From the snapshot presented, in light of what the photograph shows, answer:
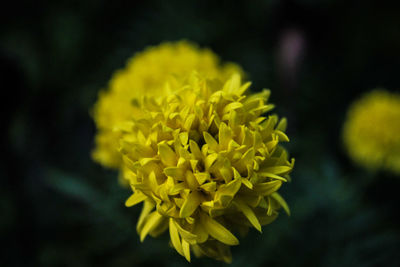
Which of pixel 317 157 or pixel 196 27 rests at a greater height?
pixel 196 27

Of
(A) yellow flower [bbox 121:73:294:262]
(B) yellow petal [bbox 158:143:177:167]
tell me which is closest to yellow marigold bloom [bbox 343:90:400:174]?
(A) yellow flower [bbox 121:73:294:262]

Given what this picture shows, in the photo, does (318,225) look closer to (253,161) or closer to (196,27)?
(253,161)

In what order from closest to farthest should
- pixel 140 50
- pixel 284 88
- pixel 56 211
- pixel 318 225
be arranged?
1. pixel 318 225
2. pixel 56 211
3. pixel 284 88
4. pixel 140 50

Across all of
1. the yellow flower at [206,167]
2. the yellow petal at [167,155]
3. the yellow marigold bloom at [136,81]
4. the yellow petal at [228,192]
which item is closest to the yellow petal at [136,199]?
the yellow flower at [206,167]

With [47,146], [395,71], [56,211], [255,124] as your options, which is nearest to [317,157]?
[395,71]

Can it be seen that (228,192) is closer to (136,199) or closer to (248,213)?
(248,213)

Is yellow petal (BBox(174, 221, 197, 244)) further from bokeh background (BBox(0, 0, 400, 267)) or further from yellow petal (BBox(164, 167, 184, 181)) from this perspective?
bokeh background (BBox(0, 0, 400, 267))

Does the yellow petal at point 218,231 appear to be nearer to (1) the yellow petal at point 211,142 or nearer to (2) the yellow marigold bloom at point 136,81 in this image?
(1) the yellow petal at point 211,142
